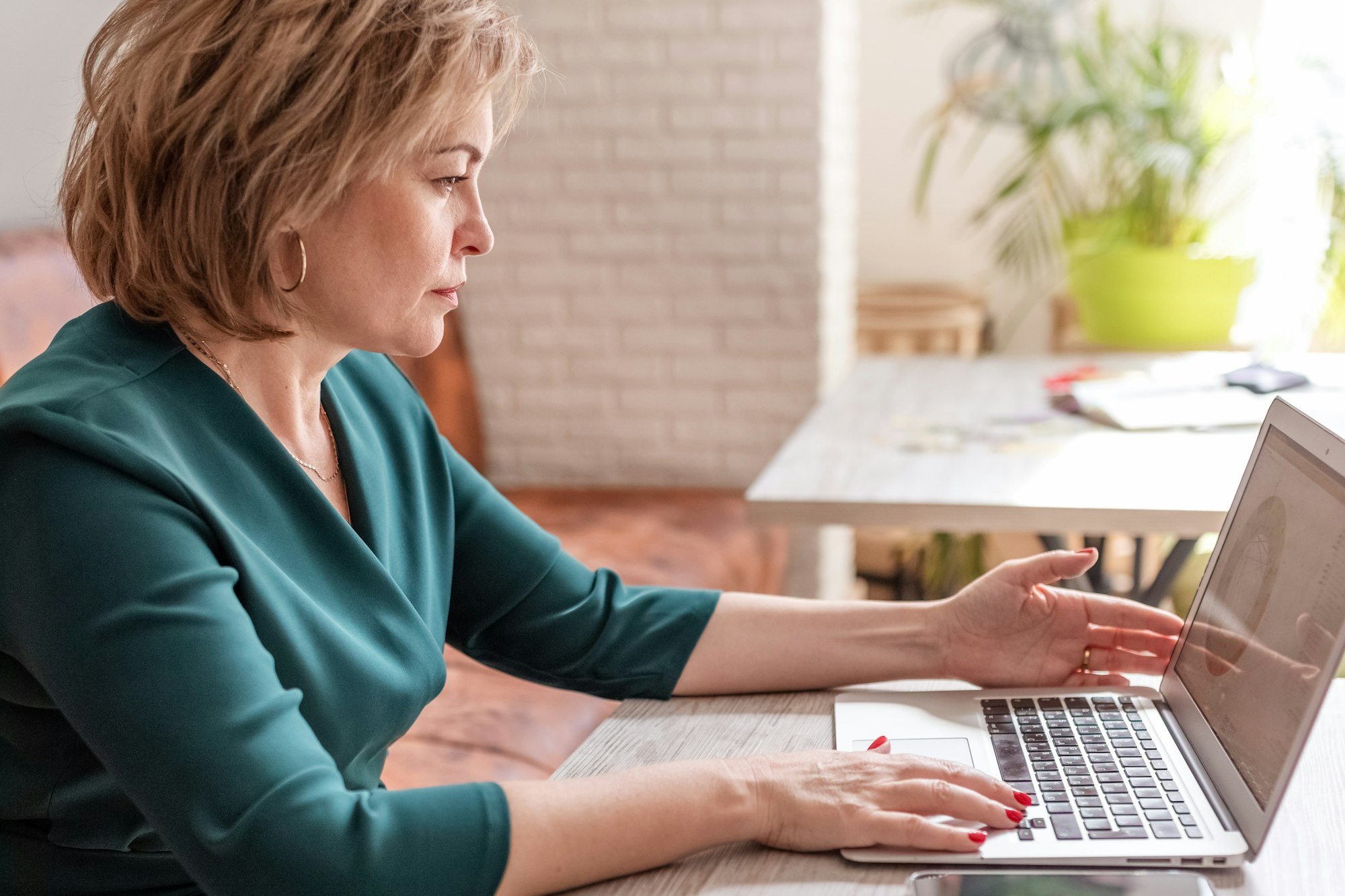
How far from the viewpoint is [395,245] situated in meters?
1.01

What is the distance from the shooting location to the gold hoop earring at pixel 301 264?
1000 mm

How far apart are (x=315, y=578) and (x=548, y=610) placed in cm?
28

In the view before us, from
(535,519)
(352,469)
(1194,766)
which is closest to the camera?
(1194,766)

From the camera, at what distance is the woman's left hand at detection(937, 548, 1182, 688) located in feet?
3.56

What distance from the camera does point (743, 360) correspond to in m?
3.06

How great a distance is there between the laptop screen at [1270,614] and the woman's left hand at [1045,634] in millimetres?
73

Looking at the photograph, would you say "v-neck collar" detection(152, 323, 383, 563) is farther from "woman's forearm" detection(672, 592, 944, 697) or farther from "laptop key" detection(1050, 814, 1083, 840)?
"laptop key" detection(1050, 814, 1083, 840)

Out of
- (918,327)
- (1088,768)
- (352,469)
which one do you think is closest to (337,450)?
(352,469)

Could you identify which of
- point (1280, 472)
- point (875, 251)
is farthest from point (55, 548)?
point (875, 251)

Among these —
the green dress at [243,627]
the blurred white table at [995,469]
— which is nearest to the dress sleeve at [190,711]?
the green dress at [243,627]

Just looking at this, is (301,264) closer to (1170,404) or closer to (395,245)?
(395,245)

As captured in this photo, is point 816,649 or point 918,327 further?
point 918,327

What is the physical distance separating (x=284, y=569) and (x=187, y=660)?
190 mm

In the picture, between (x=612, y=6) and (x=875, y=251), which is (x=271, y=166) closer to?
(x=612, y=6)
